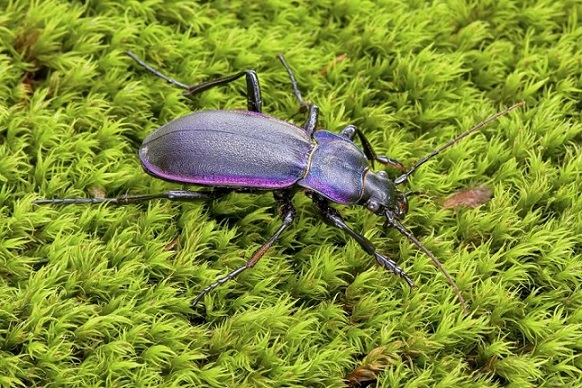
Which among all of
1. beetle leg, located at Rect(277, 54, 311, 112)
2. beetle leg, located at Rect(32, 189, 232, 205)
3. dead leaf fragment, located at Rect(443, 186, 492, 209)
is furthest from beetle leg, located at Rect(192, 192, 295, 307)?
dead leaf fragment, located at Rect(443, 186, 492, 209)

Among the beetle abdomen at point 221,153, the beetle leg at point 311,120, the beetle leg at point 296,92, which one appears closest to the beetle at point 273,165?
the beetle abdomen at point 221,153

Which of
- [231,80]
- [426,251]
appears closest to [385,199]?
[426,251]

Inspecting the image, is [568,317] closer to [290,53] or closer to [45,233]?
[290,53]

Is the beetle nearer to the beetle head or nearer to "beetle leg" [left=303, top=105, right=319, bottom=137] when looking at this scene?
the beetle head

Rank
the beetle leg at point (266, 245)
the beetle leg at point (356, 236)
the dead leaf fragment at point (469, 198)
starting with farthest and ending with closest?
the dead leaf fragment at point (469, 198), the beetle leg at point (356, 236), the beetle leg at point (266, 245)

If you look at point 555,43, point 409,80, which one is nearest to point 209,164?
point 409,80

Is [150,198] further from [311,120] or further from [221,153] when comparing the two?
[311,120]

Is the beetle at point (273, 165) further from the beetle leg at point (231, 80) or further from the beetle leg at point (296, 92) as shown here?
the beetle leg at point (296, 92)
